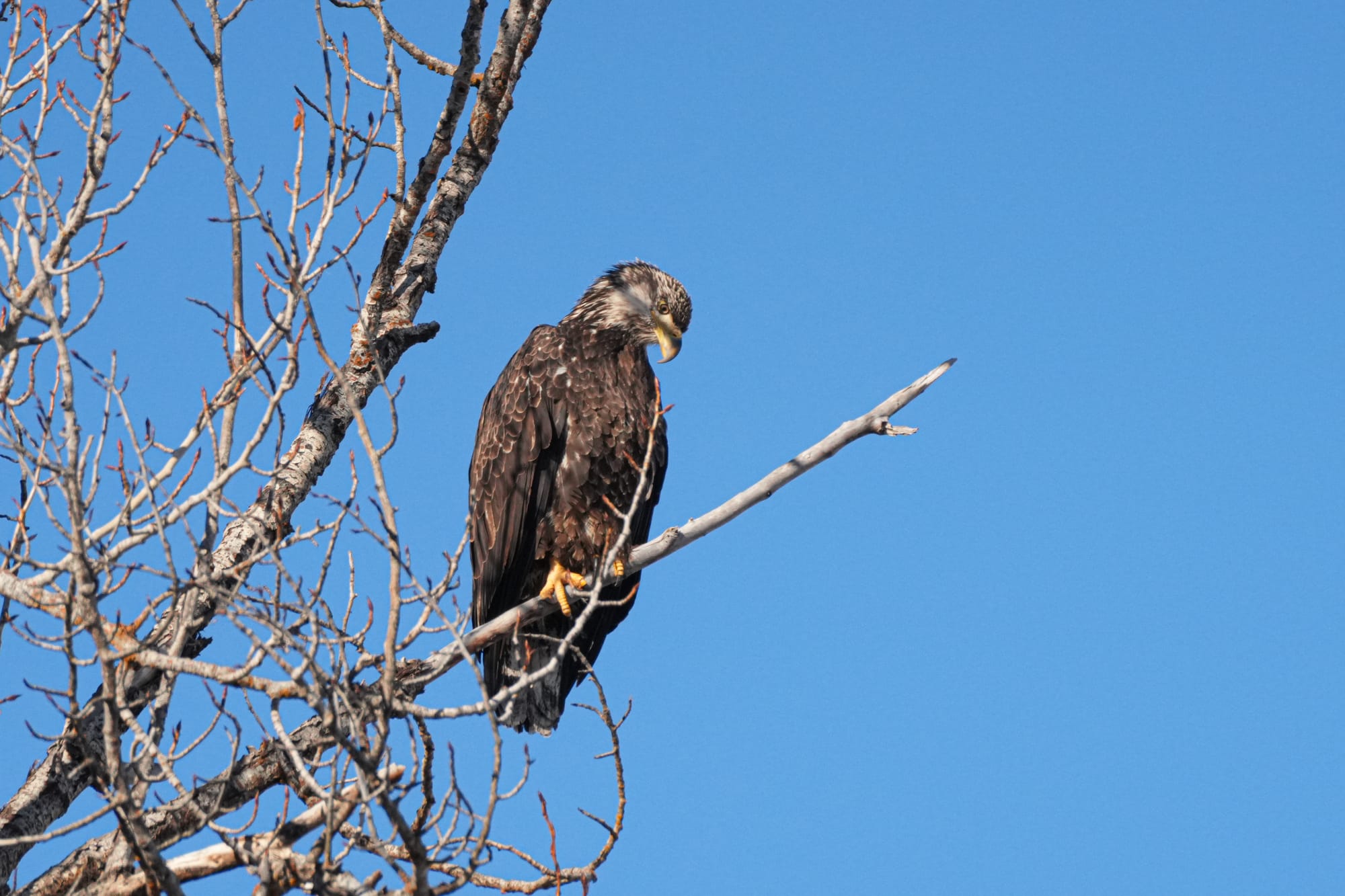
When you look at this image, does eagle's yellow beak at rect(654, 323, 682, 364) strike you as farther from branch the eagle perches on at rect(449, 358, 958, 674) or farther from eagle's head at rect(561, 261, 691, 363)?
branch the eagle perches on at rect(449, 358, 958, 674)

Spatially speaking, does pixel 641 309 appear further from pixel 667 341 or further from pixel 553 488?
pixel 553 488

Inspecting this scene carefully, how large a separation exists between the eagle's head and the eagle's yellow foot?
1.14 metres

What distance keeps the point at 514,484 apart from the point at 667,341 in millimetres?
1143

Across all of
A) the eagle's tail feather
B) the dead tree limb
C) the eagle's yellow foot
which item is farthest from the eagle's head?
the eagle's tail feather

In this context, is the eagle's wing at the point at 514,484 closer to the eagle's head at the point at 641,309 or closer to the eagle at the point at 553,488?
the eagle at the point at 553,488

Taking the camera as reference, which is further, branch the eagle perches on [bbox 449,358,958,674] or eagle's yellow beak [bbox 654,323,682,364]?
eagle's yellow beak [bbox 654,323,682,364]

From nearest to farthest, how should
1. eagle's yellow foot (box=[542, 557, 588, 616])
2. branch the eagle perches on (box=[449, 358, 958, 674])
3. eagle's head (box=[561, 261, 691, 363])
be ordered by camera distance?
branch the eagle perches on (box=[449, 358, 958, 674]) → eagle's yellow foot (box=[542, 557, 588, 616]) → eagle's head (box=[561, 261, 691, 363])

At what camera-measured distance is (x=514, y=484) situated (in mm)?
5504

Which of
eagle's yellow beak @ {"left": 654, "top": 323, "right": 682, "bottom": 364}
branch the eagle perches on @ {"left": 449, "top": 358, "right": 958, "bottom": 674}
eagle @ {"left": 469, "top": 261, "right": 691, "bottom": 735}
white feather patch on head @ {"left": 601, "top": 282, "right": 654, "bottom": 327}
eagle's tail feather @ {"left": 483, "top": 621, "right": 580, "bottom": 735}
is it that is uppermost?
white feather patch on head @ {"left": 601, "top": 282, "right": 654, "bottom": 327}

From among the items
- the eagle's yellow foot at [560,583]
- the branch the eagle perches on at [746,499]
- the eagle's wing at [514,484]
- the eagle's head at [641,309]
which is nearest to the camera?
the branch the eagle perches on at [746,499]

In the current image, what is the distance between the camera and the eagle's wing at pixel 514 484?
5.49 m

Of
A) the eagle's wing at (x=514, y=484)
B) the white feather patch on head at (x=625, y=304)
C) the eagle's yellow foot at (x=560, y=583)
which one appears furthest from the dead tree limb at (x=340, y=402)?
the eagle's yellow foot at (x=560, y=583)

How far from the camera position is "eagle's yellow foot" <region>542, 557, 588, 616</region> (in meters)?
5.29

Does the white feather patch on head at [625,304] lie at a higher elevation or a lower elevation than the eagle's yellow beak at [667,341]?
higher
